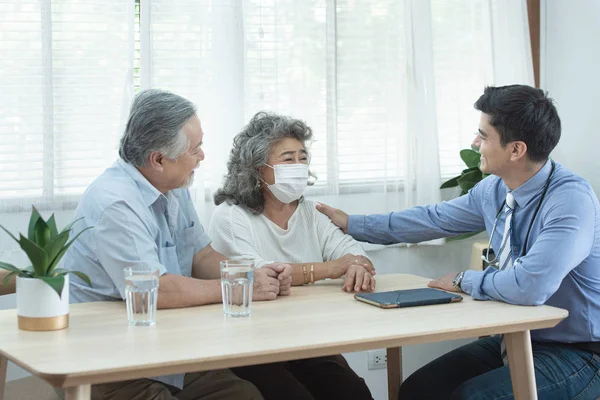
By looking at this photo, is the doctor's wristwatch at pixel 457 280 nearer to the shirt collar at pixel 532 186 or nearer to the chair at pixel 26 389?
the shirt collar at pixel 532 186

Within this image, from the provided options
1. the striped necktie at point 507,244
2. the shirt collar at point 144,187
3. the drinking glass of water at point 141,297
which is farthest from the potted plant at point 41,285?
the striped necktie at point 507,244

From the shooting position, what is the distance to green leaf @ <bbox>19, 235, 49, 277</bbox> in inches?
64.6

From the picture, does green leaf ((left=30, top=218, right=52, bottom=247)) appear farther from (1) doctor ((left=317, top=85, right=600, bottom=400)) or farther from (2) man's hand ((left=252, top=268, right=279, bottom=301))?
(1) doctor ((left=317, top=85, right=600, bottom=400))

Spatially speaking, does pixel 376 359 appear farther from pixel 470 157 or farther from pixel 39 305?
pixel 39 305

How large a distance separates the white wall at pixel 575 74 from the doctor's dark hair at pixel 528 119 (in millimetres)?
1132

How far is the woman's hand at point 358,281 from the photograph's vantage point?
2176mm

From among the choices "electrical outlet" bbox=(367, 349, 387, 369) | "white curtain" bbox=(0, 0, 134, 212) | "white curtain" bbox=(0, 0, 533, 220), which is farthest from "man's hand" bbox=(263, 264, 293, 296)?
"electrical outlet" bbox=(367, 349, 387, 369)

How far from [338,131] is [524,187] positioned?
100 cm

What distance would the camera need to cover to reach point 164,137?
2.10 m

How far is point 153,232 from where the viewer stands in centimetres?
207

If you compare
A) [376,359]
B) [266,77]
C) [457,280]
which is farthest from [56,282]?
[376,359]

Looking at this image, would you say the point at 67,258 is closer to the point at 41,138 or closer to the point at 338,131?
the point at 41,138

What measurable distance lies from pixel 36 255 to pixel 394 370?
1.23m

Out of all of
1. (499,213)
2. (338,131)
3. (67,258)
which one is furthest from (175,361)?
(338,131)
